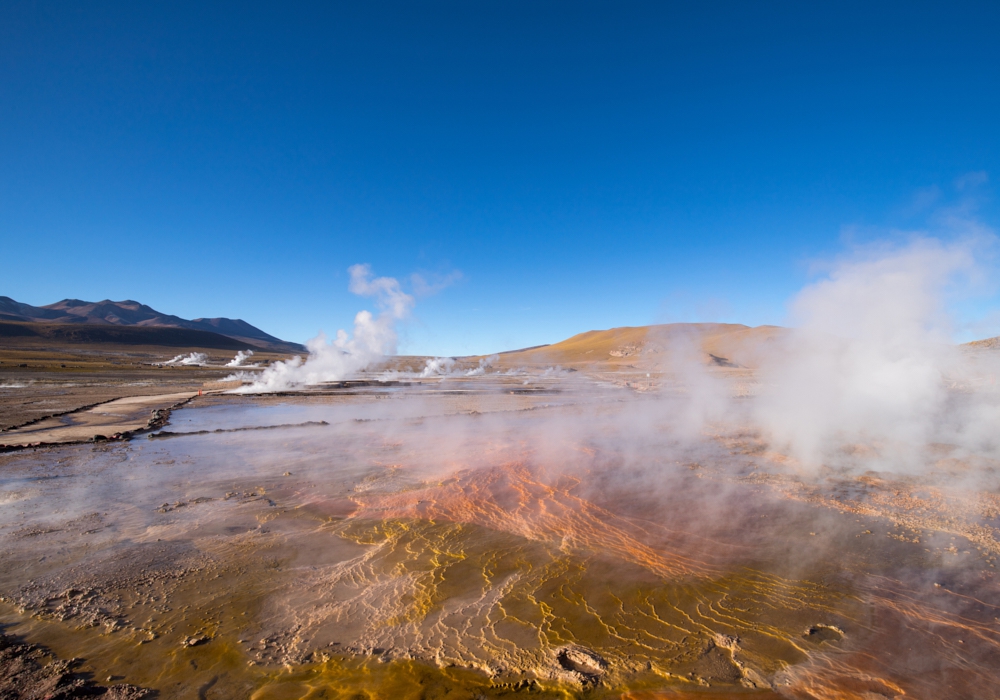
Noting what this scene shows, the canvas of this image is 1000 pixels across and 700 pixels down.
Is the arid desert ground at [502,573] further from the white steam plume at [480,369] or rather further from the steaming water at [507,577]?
the white steam plume at [480,369]

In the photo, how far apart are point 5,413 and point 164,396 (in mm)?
9930

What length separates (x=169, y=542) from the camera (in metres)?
6.94

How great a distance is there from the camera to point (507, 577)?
5.90 metres

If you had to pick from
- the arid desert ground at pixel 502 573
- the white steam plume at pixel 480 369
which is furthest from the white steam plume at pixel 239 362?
the arid desert ground at pixel 502 573

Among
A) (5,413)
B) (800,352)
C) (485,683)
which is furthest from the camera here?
(5,413)

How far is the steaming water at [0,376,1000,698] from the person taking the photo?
412 cm

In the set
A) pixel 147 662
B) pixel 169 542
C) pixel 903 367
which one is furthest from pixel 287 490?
pixel 903 367

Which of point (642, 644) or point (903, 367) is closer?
point (642, 644)

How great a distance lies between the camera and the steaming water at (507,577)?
4.12 m

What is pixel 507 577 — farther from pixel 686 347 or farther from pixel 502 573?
→ pixel 686 347

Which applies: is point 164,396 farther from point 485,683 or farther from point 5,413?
point 485,683

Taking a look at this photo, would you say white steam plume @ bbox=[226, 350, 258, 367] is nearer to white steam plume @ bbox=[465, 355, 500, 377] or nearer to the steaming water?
white steam plume @ bbox=[465, 355, 500, 377]

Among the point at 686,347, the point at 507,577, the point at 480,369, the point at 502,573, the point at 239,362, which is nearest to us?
the point at 507,577

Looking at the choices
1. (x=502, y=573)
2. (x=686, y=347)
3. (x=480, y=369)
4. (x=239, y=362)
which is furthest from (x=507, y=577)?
(x=239, y=362)
